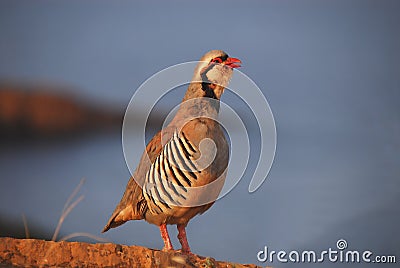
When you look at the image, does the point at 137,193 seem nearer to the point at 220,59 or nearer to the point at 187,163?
the point at 187,163

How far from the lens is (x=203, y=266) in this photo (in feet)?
14.3

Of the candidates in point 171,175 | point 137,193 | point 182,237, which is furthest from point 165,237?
point 171,175

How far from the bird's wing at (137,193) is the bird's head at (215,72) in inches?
20.2

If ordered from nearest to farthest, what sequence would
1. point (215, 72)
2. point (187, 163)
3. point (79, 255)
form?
point (79, 255)
point (187, 163)
point (215, 72)

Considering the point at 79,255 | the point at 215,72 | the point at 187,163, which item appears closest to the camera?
the point at 79,255

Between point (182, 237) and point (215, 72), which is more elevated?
point (215, 72)

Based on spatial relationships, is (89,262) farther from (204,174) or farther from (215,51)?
(215,51)

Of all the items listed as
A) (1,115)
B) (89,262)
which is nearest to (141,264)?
(89,262)

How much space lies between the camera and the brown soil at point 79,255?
13.8 ft

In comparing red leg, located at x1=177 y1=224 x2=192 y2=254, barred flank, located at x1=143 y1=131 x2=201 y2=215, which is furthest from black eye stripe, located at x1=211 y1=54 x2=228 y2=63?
red leg, located at x1=177 y1=224 x2=192 y2=254

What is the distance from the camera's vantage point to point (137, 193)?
16.2 ft

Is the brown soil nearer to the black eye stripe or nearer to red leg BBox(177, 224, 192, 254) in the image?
red leg BBox(177, 224, 192, 254)

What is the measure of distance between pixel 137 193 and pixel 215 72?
1.01 m

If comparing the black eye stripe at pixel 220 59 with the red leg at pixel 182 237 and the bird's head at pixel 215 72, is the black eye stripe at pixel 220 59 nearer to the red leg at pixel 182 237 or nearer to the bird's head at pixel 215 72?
the bird's head at pixel 215 72
